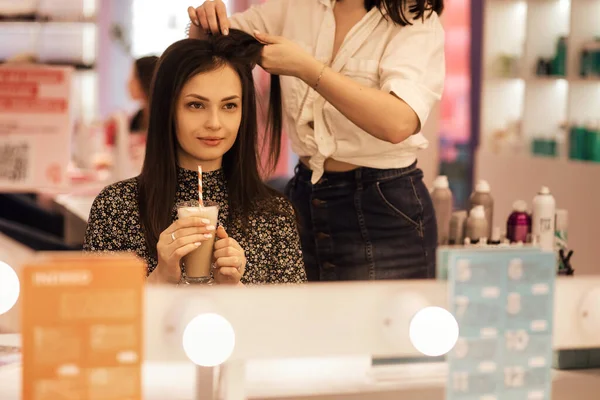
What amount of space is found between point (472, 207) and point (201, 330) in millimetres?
1445

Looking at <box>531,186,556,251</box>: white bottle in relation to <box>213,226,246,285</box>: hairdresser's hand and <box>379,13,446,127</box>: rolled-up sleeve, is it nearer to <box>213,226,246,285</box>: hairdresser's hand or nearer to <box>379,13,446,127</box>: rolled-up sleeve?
<box>379,13,446,127</box>: rolled-up sleeve

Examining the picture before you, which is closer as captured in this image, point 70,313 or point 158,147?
point 70,313

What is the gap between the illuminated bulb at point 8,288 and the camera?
81 centimetres

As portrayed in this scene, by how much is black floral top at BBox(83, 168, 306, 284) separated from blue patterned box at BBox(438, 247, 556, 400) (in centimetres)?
76

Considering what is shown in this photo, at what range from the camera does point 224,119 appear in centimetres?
158

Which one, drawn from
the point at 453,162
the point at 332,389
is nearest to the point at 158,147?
the point at 332,389

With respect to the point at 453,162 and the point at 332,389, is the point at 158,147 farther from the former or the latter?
the point at 453,162

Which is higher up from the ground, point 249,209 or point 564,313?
point 249,209

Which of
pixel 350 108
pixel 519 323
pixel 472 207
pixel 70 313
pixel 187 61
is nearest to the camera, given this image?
pixel 70 313

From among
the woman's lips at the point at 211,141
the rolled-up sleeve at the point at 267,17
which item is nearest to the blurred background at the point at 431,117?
the rolled-up sleeve at the point at 267,17

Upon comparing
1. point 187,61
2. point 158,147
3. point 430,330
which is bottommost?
point 430,330

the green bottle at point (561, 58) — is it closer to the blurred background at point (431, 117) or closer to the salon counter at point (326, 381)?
the blurred background at point (431, 117)

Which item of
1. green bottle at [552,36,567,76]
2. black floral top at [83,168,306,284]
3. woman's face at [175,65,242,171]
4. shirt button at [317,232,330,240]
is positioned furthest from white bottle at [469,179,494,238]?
green bottle at [552,36,567,76]

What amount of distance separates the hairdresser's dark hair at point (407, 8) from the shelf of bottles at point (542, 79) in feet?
8.62
